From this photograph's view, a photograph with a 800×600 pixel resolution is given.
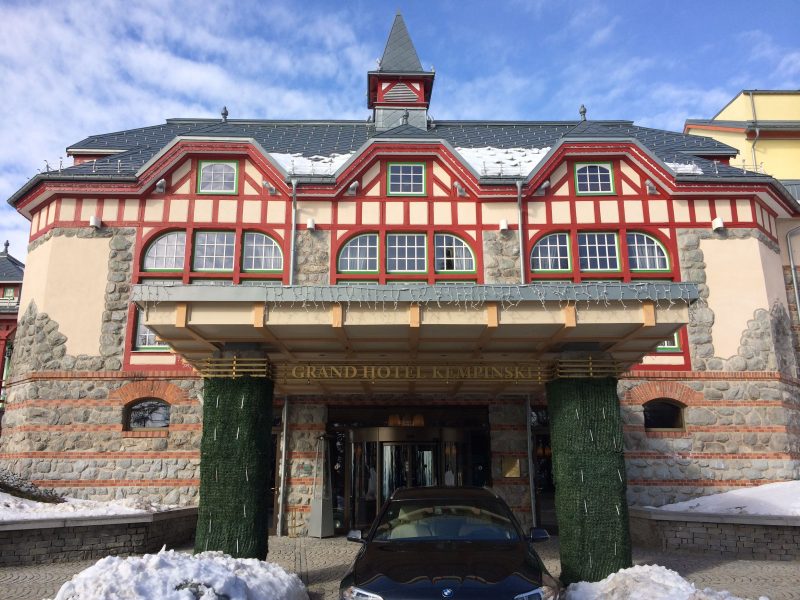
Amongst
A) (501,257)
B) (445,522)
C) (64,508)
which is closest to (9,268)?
(64,508)

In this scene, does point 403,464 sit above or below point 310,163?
below

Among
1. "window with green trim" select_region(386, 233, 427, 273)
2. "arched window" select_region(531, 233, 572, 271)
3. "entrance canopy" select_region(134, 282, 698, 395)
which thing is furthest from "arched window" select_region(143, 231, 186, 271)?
"arched window" select_region(531, 233, 572, 271)

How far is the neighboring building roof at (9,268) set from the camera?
103 ft

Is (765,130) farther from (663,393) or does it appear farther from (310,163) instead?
(310,163)

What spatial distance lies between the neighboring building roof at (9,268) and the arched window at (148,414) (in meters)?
18.9

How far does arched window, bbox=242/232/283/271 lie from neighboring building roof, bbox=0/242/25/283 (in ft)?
63.5

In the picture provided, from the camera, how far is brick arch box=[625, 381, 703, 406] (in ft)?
51.3

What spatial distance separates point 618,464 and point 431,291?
11.2 feet

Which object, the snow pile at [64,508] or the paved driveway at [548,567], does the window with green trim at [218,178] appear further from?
the paved driveway at [548,567]

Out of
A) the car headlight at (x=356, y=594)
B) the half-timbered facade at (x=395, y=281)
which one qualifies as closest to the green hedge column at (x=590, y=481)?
the car headlight at (x=356, y=594)

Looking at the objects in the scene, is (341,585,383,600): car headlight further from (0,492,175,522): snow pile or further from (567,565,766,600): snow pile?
(0,492,175,522): snow pile

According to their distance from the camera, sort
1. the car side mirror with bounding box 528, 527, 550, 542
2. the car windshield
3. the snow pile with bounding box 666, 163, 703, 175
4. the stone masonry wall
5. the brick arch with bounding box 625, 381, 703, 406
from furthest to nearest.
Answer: the snow pile with bounding box 666, 163, 703, 175 < the stone masonry wall < the brick arch with bounding box 625, 381, 703, 406 < the car side mirror with bounding box 528, 527, 550, 542 < the car windshield

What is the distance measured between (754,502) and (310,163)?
529 inches

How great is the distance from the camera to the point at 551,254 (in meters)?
16.8
